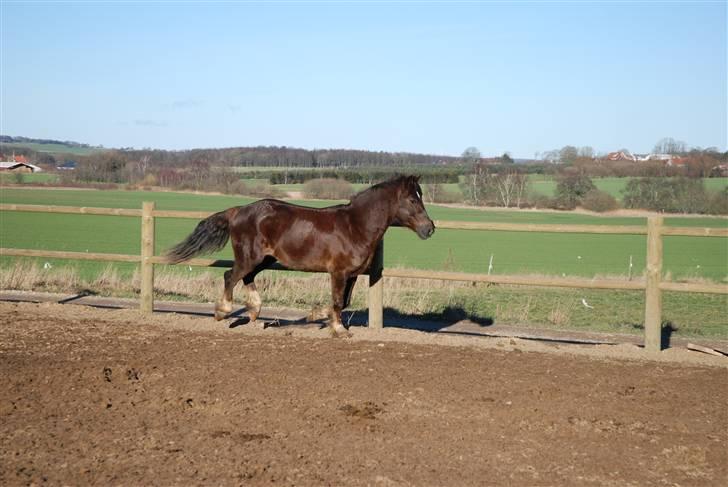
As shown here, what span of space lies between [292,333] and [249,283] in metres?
1.02

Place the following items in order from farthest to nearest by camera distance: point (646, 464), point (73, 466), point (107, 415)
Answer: point (107, 415) < point (646, 464) < point (73, 466)

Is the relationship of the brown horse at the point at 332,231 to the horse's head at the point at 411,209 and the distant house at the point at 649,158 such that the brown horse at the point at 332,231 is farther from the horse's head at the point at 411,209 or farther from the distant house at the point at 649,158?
the distant house at the point at 649,158

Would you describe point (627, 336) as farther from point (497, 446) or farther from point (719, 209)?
point (719, 209)

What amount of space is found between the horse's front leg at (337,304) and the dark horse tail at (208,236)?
1.59 meters

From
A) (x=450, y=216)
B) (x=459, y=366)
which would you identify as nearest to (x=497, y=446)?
(x=459, y=366)

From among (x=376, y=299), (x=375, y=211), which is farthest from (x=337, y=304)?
(x=375, y=211)

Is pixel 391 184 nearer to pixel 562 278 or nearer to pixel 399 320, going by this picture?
pixel 562 278

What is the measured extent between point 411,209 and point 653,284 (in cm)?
288

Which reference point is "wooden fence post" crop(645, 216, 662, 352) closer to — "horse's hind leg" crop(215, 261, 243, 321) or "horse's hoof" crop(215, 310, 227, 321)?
"horse's hind leg" crop(215, 261, 243, 321)

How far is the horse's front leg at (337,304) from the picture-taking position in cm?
989

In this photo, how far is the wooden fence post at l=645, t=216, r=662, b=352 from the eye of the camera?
945 centimetres

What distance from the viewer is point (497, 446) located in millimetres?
5809

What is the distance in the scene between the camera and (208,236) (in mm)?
10484

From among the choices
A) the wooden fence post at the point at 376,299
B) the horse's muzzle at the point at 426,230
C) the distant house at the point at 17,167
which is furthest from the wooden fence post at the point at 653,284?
the distant house at the point at 17,167
